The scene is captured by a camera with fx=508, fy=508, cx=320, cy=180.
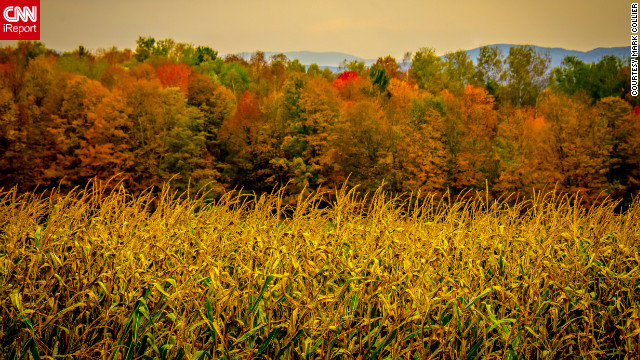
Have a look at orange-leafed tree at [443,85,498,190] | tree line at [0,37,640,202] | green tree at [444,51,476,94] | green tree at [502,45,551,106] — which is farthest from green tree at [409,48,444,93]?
orange-leafed tree at [443,85,498,190]

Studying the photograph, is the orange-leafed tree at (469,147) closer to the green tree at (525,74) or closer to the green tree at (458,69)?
the green tree at (458,69)

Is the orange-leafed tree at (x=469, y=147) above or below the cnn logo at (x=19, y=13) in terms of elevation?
below

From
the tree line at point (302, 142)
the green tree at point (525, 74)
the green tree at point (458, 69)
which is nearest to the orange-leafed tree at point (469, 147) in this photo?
the tree line at point (302, 142)

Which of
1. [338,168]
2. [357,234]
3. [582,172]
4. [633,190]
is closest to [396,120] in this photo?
[338,168]

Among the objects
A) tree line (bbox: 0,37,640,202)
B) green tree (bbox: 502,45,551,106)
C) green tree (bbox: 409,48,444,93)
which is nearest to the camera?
tree line (bbox: 0,37,640,202)

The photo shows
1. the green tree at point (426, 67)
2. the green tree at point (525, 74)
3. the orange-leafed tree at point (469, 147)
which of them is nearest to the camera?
the orange-leafed tree at point (469, 147)

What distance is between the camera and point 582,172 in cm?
2938

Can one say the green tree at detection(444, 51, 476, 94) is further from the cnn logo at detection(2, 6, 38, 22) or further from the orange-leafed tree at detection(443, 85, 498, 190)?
the cnn logo at detection(2, 6, 38, 22)

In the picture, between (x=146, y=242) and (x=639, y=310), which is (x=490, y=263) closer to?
(x=639, y=310)

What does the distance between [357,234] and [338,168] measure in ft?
78.9

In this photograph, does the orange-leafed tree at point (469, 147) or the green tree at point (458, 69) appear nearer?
the orange-leafed tree at point (469, 147)

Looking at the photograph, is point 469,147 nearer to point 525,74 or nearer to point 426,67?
point 426,67

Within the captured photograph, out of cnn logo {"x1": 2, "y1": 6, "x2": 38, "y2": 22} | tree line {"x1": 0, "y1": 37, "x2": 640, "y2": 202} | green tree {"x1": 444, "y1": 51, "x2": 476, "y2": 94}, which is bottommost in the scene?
tree line {"x1": 0, "y1": 37, "x2": 640, "y2": 202}

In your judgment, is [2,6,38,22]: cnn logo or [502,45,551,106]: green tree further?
[502,45,551,106]: green tree
